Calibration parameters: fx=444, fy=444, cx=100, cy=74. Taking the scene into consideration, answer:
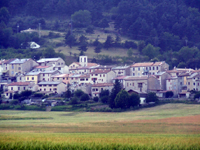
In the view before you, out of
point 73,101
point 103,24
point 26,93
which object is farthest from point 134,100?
point 103,24

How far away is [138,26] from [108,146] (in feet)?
275

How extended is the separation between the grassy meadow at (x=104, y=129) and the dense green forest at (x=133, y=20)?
32935mm

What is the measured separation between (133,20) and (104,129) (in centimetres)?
7925

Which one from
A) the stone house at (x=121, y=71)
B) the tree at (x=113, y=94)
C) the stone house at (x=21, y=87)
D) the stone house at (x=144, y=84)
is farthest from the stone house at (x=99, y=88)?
the stone house at (x=21, y=87)

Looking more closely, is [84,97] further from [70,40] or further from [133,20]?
[133,20]

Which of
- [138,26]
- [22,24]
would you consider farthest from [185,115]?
[22,24]

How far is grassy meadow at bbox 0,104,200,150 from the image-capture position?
26922mm

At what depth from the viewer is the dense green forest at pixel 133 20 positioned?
9381 cm

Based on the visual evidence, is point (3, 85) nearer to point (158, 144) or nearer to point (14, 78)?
point (14, 78)

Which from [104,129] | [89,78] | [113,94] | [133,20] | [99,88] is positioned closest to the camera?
[104,129]

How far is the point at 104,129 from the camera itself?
37.0 meters

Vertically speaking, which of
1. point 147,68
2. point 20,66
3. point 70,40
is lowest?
point 147,68

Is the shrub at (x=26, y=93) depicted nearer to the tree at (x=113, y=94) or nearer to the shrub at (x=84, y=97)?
the shrub at (x=84, y=97)

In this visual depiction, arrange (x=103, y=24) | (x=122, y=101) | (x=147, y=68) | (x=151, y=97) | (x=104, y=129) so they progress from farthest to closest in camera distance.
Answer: (x=103, y=24)
(x=147, y=68)
(x=151, y=97)
(x=122, y=101)
(x=104, y=129)
